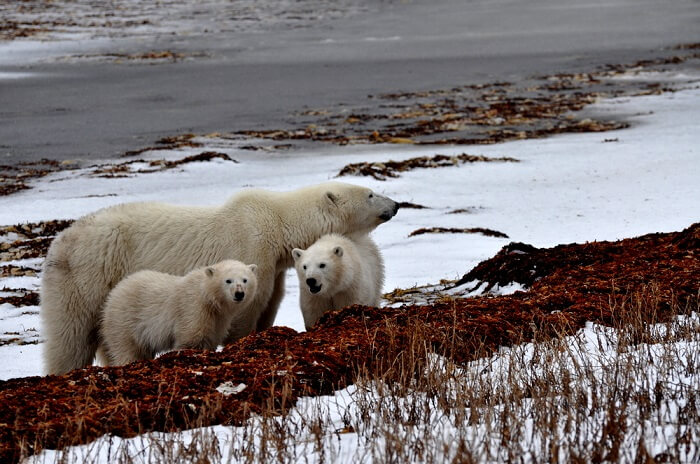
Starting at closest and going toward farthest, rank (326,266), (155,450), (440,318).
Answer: (155,450), (440,318), (326,266)

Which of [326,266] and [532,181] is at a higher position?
[326,266]

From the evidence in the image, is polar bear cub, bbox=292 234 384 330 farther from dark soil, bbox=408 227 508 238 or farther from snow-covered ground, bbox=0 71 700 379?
dark soil, bbox=408 227 508 238

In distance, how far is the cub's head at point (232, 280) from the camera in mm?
5426

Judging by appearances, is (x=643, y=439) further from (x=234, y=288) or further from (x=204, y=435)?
(x=234, y=288)

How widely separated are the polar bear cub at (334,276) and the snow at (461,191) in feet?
3.29

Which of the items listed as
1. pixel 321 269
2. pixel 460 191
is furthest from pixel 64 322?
pixel 460 191

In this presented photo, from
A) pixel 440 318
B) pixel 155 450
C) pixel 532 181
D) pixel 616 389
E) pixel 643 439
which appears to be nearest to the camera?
pixel 643 439

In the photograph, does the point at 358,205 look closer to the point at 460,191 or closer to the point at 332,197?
the point at 332,197

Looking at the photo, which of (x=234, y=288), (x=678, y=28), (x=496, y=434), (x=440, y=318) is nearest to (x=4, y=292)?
(x=234, y=288)

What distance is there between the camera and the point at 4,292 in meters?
8.27

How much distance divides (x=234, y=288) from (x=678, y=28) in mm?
36332

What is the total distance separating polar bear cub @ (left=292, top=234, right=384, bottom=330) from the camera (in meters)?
5.86

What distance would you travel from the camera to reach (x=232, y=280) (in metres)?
5.49

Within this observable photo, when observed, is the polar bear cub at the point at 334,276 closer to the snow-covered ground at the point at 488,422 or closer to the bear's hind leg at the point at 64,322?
the bear's hind leg at the point at 64,322
